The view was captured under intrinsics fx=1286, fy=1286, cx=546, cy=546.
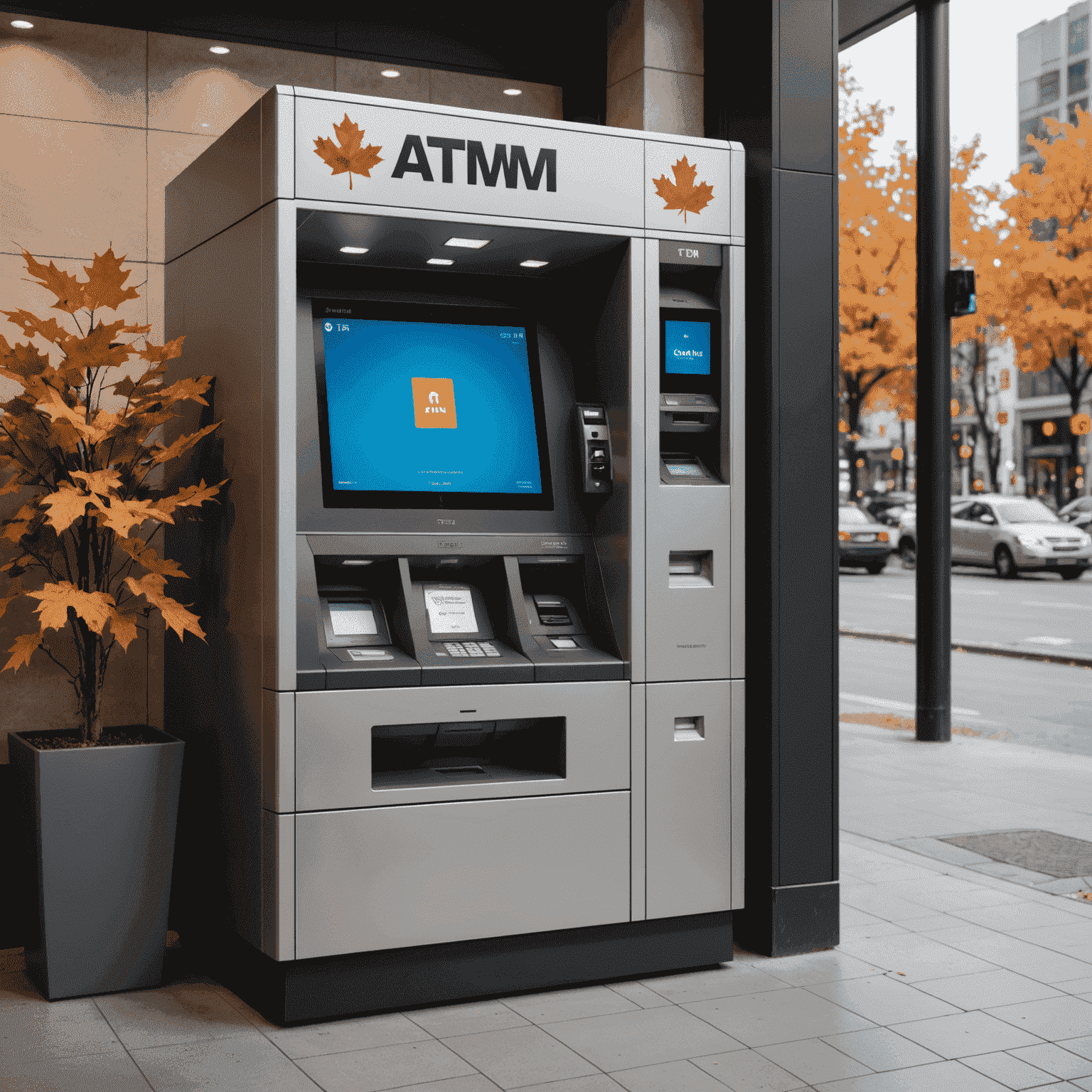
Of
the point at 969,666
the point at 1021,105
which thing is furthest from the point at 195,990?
the point at 1021,105

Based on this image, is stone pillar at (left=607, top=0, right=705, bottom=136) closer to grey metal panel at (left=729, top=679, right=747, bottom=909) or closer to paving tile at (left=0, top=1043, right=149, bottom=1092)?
grey metal panel at (left=729, top=679, right=747, bottom=909)

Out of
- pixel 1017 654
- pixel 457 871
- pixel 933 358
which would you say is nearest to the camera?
pixel 457 871

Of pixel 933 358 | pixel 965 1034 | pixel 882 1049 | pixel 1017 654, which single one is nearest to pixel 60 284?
pixel 882 1049

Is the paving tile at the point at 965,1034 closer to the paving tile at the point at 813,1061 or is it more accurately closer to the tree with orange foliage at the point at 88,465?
the paving tile at the point at 813,1061

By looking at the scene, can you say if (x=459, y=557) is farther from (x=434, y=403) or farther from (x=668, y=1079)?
(x=668, y=1079)

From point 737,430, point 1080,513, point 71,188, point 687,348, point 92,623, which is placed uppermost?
point 71,188

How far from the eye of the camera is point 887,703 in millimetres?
9719

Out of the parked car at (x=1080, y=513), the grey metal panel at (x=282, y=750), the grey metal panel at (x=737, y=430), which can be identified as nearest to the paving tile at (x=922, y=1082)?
the grey metal panel at (x=737, y=430)

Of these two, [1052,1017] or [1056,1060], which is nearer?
[1056,1060]

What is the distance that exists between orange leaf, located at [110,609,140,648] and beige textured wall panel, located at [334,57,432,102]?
2.15 meters

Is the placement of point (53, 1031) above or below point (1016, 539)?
below

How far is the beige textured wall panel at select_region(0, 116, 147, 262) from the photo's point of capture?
4.25 metres

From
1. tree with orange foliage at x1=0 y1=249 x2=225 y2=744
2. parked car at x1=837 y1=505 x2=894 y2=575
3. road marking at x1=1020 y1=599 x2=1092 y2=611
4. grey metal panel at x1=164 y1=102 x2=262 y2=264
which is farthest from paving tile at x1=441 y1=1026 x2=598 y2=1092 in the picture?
parked car at x1=837 y1=505 x2=894 y2=575

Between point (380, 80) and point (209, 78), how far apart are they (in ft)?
2.01
